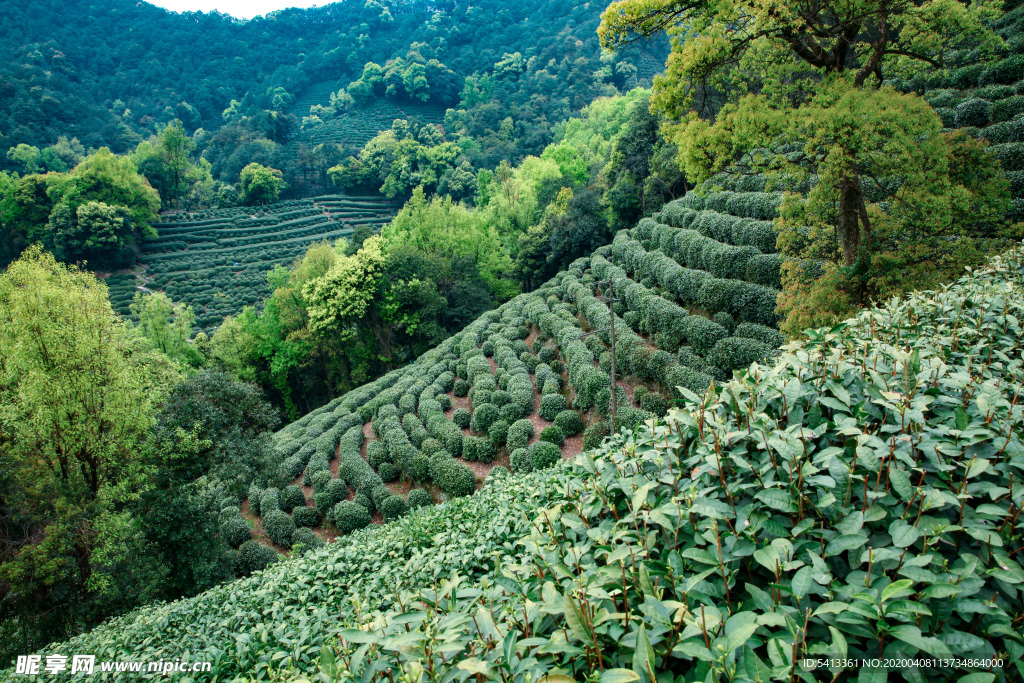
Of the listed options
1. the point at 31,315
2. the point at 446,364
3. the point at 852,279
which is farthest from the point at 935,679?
the point at 446,364

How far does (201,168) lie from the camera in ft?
223

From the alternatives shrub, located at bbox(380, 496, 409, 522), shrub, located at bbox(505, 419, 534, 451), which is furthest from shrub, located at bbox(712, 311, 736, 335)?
shrub, located at bbox(380, 496, 409, 522)

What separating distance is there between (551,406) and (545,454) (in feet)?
8.95

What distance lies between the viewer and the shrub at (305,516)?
15.6 m

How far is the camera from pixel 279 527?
15000mm

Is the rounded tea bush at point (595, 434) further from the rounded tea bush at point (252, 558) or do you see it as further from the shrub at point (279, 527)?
the shrub at point (279, 527)

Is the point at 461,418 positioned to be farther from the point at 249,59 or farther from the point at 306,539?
the point at 249,59

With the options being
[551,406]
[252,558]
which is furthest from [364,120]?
[252,558]

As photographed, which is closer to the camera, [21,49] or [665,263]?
[665,263]

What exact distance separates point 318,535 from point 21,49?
121017mm

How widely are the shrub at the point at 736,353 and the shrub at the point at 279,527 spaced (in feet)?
44.4

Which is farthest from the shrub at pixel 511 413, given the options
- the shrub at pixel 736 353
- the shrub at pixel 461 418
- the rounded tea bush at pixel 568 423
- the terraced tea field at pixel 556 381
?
the shrub at pixel 736 353

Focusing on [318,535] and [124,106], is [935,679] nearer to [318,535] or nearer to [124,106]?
[318,535]
